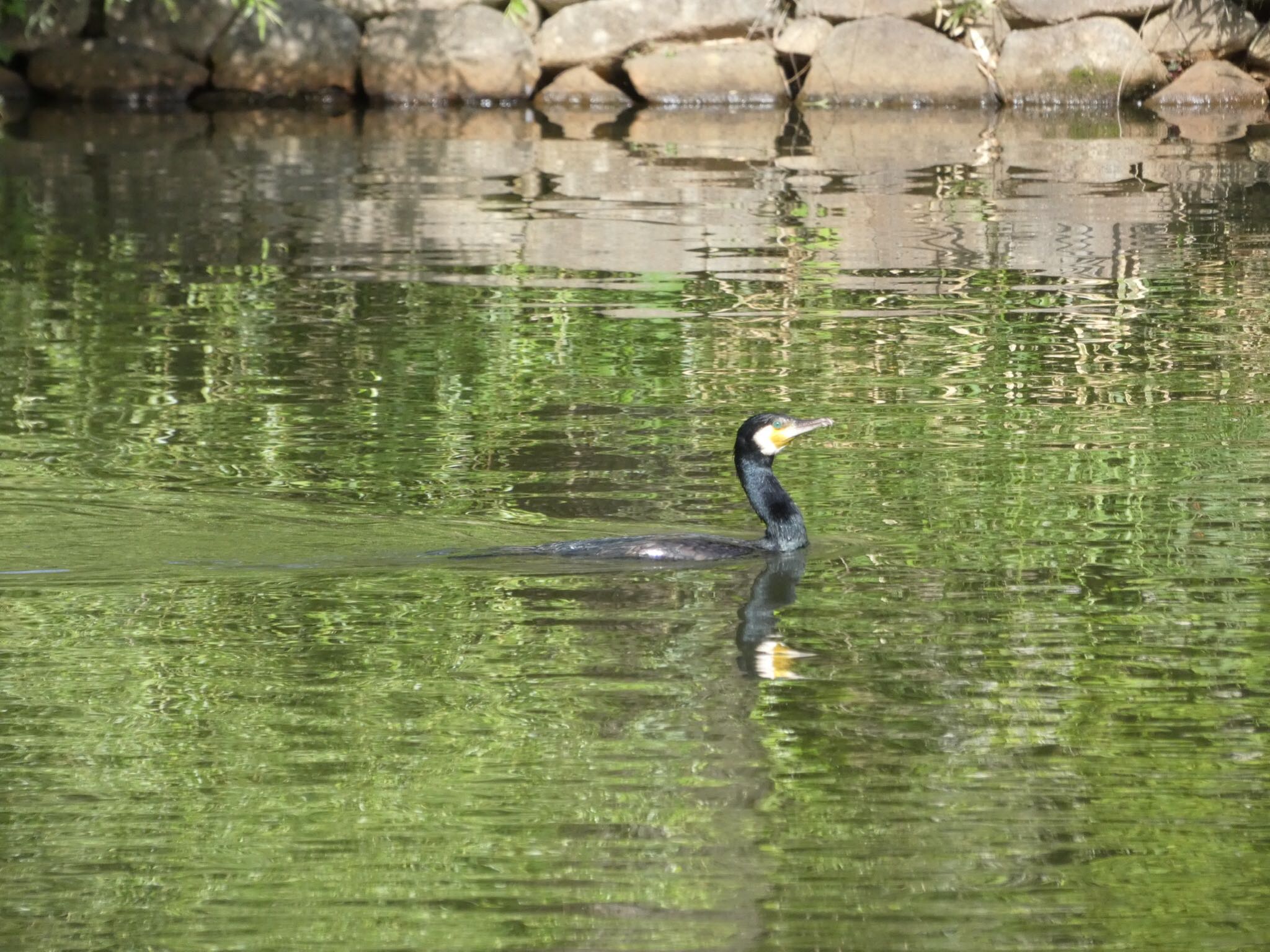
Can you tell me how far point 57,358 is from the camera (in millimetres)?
10188

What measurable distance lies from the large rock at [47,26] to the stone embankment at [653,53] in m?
0.02

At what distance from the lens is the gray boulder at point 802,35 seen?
70.8ft

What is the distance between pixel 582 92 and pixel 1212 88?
6.75m

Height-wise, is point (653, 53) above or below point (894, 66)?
above

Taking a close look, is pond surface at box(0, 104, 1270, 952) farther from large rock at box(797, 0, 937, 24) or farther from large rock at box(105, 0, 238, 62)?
large rock at box(105, 0, 238, 62)

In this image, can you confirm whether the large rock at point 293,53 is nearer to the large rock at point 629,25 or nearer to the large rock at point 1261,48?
the large rock at point 629,25

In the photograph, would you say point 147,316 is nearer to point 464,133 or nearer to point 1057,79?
point 464,133

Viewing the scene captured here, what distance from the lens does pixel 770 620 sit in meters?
6.43

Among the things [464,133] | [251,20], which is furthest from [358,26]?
[464,133]

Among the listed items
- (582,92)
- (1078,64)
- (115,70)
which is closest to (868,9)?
(1078,64)

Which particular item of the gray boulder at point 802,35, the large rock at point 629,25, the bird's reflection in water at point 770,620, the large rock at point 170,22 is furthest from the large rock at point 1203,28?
the bird's reflection in water at point 770,620

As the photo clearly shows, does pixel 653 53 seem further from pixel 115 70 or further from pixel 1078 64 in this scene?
pixel 115 70

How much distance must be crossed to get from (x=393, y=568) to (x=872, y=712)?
2.18m

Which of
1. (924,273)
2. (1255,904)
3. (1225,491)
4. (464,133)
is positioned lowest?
(1255,904)
